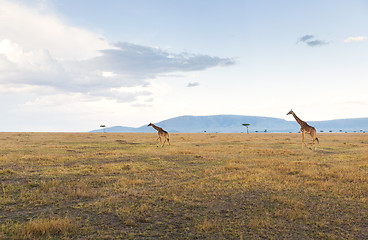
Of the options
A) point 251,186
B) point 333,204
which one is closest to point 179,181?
point 251,186

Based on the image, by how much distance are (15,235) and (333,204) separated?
38.2 feet

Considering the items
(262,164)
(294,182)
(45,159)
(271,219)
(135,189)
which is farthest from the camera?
(45,159)

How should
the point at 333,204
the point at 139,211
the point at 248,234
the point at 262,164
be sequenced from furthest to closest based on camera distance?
the point at 262,164, the point at 333,204, the point at 139,211, the point at 248,234

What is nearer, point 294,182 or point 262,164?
point 294,182

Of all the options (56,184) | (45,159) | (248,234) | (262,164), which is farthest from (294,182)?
(45,159)

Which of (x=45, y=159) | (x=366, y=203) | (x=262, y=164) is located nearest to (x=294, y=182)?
(x=366, y=203)

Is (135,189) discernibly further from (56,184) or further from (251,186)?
(251,186)

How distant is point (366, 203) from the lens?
10.9 meters

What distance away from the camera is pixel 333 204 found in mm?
10719

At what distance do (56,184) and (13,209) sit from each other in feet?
12.0

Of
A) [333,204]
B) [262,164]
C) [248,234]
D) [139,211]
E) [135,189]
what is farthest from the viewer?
[262,164]

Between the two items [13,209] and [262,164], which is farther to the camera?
[262,164]

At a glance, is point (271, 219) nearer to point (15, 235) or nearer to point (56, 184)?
point (15, 235)

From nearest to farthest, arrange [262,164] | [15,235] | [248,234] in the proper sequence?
[15,235] < [248,234] < [262,164]
